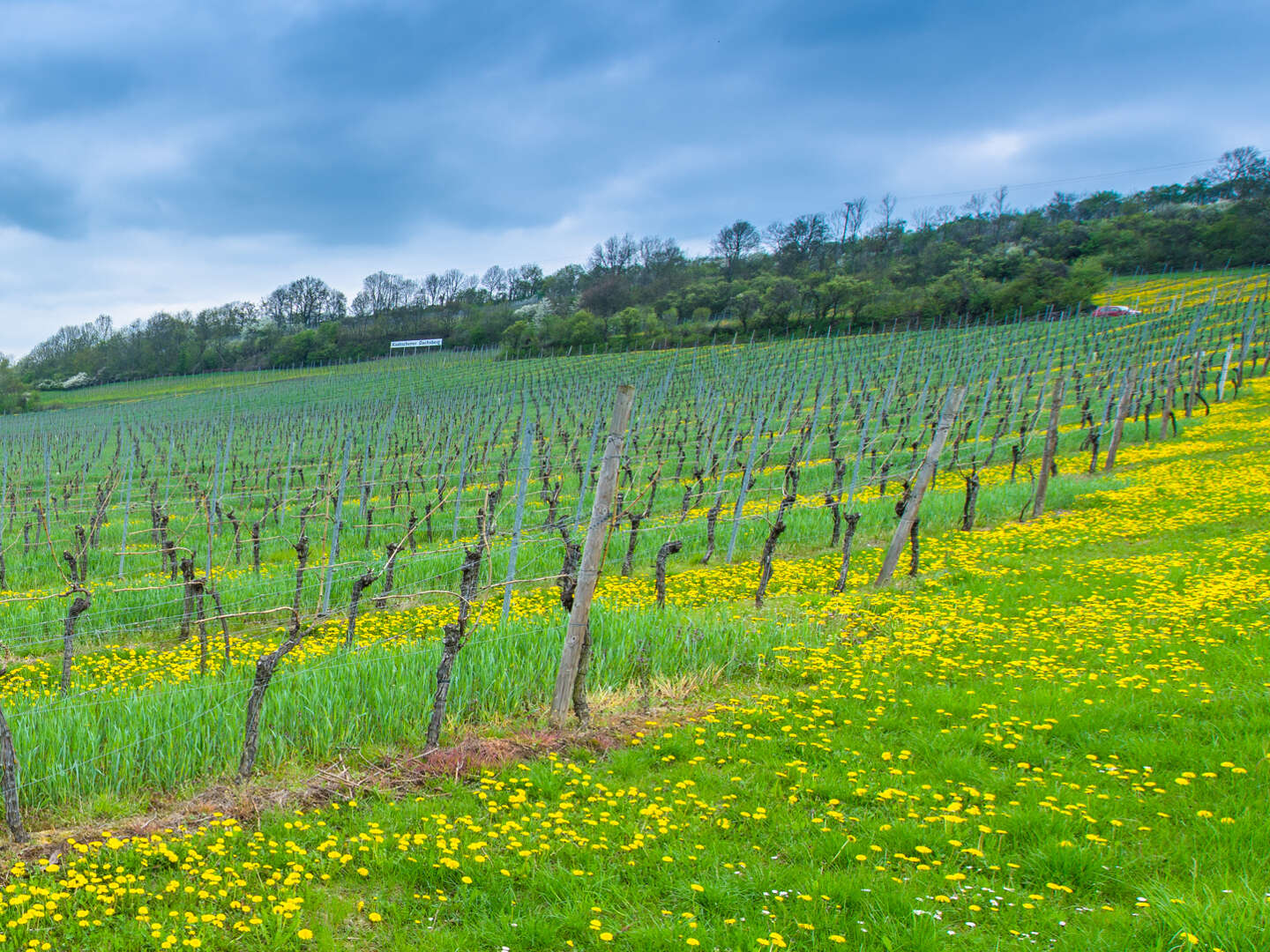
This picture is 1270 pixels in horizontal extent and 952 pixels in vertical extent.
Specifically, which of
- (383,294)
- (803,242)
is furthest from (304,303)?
(803,242)

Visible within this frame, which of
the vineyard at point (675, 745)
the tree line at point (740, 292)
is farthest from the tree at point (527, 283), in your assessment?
the vineyard at point (675, 745)

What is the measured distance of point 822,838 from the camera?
4273 mm

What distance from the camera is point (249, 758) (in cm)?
497

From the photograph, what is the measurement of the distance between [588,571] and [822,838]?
2.54 metres

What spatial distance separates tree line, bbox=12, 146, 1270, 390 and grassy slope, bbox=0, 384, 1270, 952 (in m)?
55.0

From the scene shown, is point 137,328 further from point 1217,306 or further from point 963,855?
point 963,855

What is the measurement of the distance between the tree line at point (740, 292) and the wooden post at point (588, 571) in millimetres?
55985

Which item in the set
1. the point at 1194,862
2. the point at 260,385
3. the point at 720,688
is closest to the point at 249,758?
the point at 720,688

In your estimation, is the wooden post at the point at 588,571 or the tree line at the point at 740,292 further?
the tree line at the point at 740,292

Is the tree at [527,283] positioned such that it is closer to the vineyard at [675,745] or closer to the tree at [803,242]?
the tree at [803,242]

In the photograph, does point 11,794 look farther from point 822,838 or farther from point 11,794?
point 822,838

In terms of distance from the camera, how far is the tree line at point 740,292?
62.0 m

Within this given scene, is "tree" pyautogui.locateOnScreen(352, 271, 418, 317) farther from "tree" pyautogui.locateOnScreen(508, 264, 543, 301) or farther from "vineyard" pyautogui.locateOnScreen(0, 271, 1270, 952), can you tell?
"vineyard" pyautogui.locateOnScreen(0, 271, 1270, 952)

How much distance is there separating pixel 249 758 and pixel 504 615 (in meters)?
3.82
